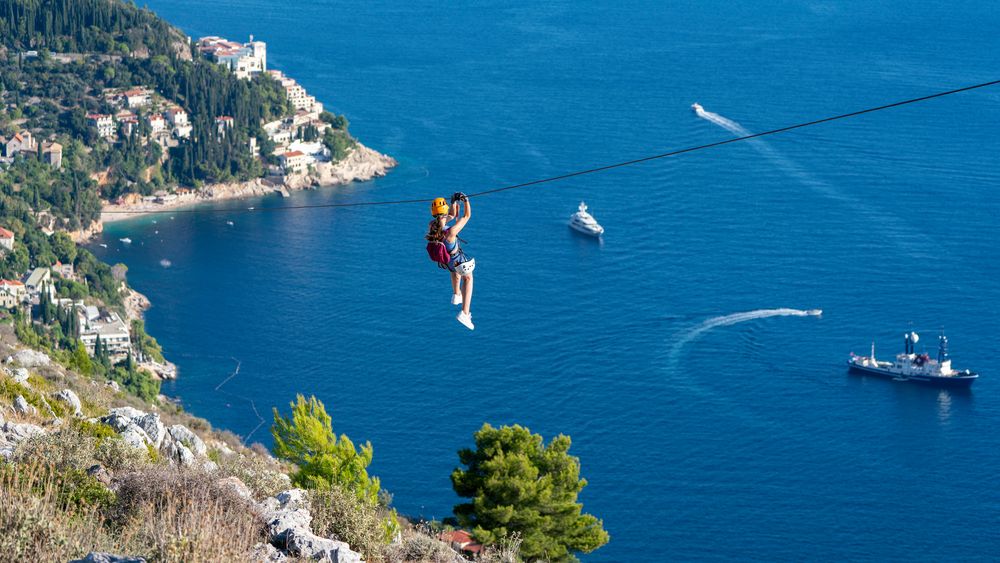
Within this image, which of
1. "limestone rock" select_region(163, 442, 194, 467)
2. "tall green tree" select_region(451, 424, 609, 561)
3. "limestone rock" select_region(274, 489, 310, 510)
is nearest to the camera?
"limestone rock" select_region(274, 489, 310, 510)

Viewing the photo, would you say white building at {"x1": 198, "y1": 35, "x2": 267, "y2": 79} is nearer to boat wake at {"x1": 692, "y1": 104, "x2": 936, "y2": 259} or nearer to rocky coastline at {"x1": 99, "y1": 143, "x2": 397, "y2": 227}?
rocky coastline at {"x1": 99, "y1": 143, "x2": 397, "y2": 227}

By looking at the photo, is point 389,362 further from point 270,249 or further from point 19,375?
point 19,375

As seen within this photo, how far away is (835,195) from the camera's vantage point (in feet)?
275

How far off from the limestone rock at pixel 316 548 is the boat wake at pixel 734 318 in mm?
51754

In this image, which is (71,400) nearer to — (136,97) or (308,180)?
(308,180)

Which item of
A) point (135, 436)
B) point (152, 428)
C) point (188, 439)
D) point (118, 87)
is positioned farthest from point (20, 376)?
point (118, 87)

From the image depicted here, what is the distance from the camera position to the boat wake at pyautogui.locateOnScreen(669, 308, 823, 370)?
Answer: 218 ft

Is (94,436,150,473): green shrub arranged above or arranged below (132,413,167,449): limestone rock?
below

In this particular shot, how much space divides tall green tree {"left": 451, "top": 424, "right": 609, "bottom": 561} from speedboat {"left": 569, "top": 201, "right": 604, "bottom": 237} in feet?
158

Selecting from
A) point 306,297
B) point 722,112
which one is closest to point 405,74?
point 722,112

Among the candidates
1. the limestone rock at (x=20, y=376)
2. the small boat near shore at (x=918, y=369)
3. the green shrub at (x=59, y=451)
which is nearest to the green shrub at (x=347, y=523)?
the green shrub at (x=59, y=451)

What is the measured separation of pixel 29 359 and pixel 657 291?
4744 centimetres

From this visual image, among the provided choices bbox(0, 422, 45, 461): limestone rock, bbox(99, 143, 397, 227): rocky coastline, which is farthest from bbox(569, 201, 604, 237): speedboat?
bbox(0, 422, 45, 461): limestone rock

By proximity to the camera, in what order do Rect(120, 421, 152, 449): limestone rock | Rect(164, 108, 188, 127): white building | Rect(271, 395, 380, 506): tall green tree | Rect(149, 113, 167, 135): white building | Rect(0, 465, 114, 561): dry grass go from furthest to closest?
Rect(164, 108, 188, 127): white building
Rect(149, 113, 167, 135): white building
Rect(271, 395, 380, 506): tall green tree
Rect(120, 421, 152, 449): limestone rock
Rect(0, 465, 114, 561): dry grass
